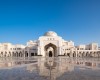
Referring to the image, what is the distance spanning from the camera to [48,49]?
225 feet

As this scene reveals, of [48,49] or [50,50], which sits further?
[50,50]

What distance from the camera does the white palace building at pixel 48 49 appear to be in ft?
179

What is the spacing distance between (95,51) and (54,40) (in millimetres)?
24423

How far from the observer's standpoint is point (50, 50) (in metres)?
69.6

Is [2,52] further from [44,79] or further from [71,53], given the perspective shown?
[44,79]

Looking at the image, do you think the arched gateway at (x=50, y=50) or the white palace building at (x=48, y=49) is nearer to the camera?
the white palace building at (x=48, y=49)

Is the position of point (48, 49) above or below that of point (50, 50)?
above

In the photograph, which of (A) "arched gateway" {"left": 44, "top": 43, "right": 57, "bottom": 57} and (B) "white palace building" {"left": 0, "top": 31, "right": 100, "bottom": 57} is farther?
(A) "arched gateway" {"left": 44, "top": 43, "right": 57, "bottom": 57}

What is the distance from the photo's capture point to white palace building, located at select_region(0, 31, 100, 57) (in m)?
54.7

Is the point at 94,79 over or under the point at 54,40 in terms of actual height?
under

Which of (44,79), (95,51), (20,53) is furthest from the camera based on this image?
(95,51)

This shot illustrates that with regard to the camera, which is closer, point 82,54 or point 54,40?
point 54,40

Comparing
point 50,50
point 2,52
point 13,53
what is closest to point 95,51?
point 50,50

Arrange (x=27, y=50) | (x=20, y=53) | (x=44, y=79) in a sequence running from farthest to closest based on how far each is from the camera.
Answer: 1. (x=20, y=53)
2. (x=27, y=50)
3. (x=44, y=79)
